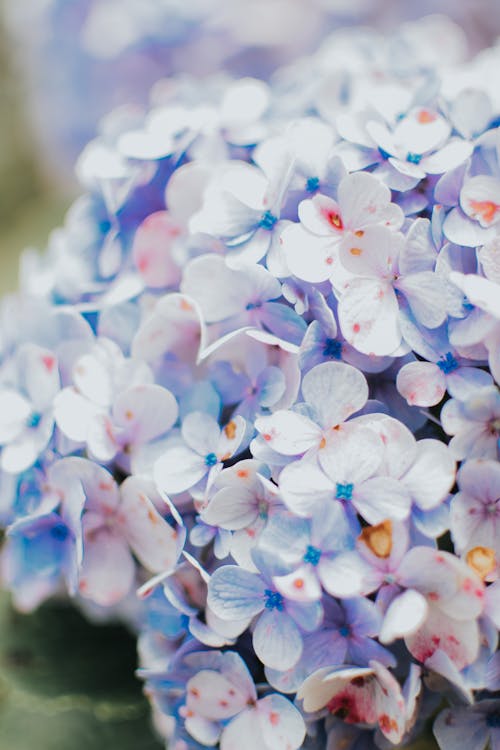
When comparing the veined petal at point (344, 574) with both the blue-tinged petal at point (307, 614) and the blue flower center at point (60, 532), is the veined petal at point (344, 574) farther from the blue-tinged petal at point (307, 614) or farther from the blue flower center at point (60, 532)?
the blue flower center at point (60, 532)

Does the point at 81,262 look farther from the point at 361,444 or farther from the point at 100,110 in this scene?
the point at 100,110

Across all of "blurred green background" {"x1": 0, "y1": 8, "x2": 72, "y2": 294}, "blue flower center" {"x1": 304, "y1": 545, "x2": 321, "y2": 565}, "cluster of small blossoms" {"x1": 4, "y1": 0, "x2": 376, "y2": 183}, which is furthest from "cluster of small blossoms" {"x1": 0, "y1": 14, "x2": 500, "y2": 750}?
"blurred green background" {"x1": 0, "y1": 8, "x2": 72, "y2": 294}

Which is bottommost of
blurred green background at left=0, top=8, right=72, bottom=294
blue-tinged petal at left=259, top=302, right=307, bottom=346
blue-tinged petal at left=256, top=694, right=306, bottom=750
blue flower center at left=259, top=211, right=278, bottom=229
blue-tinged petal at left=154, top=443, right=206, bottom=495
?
blurred green background at left=0, top=8, right=72, bottom=294

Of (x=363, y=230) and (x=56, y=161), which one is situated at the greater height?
(x=363, y=230)

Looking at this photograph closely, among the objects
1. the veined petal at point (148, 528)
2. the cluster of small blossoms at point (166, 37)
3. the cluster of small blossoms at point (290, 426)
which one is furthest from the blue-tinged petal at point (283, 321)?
the cluster of small blossoms at point (166, 37)

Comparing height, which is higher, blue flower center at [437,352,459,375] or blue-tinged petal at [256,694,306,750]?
blue flower center at [437,352,459,375]

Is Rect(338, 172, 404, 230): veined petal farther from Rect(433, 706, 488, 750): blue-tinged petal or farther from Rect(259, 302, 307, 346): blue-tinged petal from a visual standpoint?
Rect(433, 706, 488, 750): blue-tinged petal

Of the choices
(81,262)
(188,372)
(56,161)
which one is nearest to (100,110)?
(56,161)

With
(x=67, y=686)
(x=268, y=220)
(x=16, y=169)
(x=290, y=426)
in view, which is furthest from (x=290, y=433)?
(x=16, y=169)
